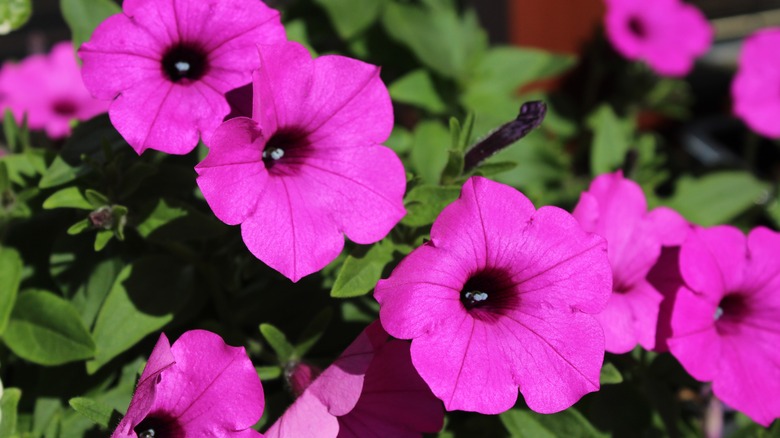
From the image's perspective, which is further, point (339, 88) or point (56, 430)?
point (56, 430)

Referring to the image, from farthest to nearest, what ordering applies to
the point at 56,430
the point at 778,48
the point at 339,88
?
the point at 778,48, the point at 56,430, the point at 339,88

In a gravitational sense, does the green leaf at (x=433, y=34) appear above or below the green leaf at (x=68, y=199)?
below

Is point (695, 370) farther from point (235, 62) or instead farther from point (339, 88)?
point (235, 62)

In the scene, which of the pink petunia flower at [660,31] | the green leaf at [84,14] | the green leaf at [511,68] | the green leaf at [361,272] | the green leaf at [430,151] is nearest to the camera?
the green leaf at [361,272]

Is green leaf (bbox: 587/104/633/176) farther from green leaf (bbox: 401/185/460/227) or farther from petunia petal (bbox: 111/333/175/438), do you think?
petunia petal (bbox: 111/333/175/438)

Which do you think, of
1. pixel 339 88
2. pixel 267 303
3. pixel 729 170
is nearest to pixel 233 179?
pixel 339 88

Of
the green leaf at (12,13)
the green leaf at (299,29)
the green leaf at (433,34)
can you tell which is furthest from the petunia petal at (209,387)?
the green leaf at (433,34)

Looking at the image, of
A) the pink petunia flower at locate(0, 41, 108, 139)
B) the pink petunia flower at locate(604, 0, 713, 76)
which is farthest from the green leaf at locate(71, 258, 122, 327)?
the pink petunia flower at locate(604, 0, 713, 76)

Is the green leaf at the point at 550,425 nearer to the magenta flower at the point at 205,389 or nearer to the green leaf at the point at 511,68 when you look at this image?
the magenta flower at the point at 205,389
